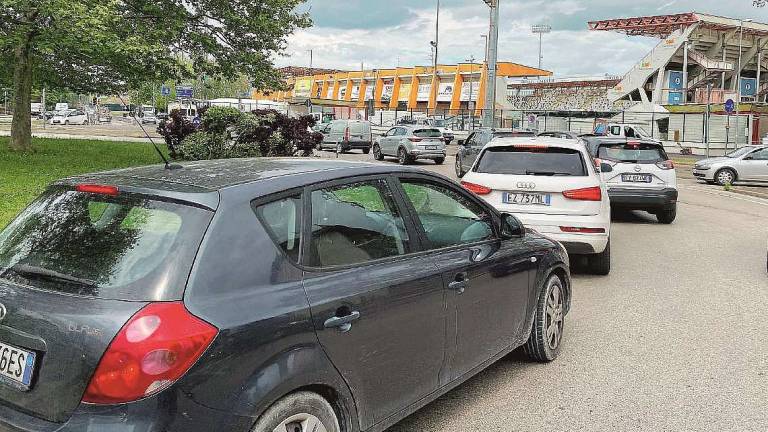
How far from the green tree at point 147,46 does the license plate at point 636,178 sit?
10576mm

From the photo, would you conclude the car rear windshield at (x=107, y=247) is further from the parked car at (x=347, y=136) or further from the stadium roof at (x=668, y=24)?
the stadium roof at (x=668, y=24)

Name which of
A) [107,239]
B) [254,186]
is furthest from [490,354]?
[107,239]

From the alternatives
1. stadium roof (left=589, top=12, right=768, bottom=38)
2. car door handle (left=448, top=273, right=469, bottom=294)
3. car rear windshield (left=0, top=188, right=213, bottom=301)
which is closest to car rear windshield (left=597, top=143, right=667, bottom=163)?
car door handle (left=448, top=273, right=469, bottom=294)

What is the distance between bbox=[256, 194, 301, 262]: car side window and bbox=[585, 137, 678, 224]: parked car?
34.1 feet

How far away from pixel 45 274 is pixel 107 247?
0.88 feet

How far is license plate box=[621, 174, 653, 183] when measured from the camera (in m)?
12.7

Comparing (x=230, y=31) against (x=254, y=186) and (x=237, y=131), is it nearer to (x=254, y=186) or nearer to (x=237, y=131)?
(x=237, y=131)

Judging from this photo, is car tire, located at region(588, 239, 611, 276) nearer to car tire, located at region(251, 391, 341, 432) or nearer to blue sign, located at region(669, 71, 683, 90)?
car tire, located at region(251, 391, 341, 432)

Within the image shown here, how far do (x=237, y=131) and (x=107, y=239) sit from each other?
1198cm

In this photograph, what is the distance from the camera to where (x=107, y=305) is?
251 cm

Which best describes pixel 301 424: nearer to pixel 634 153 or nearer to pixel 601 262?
pixel 601 262

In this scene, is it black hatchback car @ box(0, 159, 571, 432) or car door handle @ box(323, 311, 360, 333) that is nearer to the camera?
black hatchback car @ box(0, 159, 571, 432)

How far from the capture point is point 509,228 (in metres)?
4.59

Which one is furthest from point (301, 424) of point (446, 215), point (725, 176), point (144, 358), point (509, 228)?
point (725, 176)
